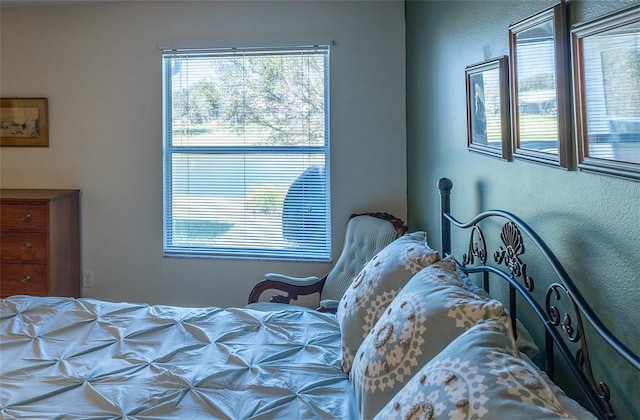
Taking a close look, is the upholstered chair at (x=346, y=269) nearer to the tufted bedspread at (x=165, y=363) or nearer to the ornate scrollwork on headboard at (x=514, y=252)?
the tufted bedspread at (x=165, y=363)

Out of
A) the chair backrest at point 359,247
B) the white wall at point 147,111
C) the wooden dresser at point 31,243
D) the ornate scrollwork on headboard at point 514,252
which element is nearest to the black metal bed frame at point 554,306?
the ornate scrollwork on headboard at point 514,252

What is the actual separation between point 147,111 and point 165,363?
7.83ft

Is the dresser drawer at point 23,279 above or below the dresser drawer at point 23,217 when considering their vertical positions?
below

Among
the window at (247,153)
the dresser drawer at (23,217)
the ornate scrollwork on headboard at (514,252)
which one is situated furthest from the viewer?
the window at (247,153)

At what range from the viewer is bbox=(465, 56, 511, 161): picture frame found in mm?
1727

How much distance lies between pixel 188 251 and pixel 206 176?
1.78 ft

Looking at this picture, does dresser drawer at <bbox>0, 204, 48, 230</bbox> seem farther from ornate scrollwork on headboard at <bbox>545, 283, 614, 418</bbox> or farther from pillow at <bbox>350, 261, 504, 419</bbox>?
ornate scrollwork on headboard at <bbox>545, 283, 614, 418</bbox>

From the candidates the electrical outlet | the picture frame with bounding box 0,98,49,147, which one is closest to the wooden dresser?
the electrical outlet

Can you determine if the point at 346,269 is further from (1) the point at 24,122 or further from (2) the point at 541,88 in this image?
(1) the point at 24,122

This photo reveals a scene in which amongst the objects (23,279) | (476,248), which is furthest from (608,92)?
(23,279)

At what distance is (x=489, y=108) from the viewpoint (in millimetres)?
1880

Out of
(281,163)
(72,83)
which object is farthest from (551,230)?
(72,83)

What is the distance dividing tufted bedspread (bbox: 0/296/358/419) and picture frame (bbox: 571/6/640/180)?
92cm

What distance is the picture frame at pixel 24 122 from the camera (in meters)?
3.90
